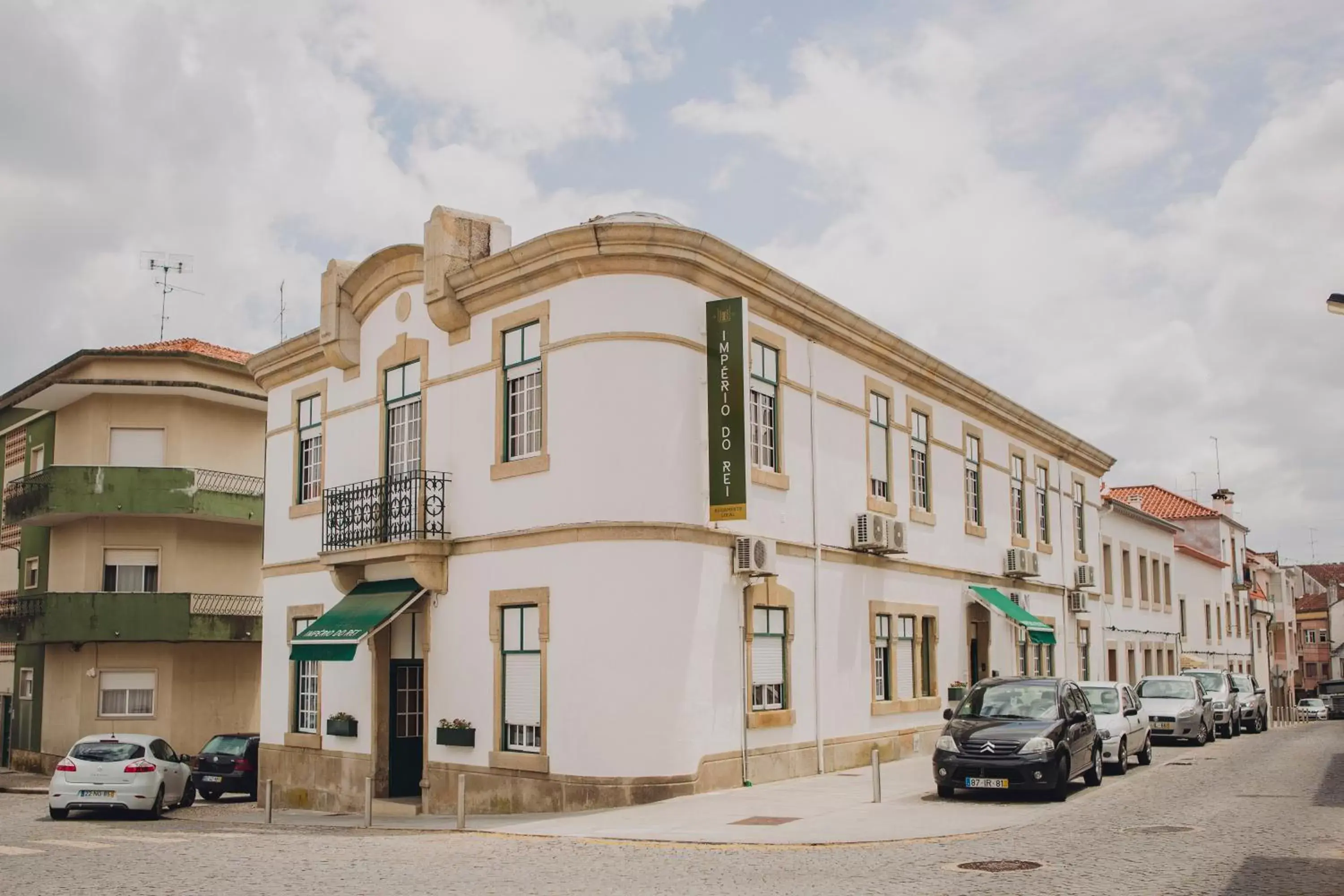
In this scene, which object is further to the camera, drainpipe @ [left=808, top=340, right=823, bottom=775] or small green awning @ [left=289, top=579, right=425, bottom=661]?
drainpipe @ [left=808, top=340, right=823, bottom=775]

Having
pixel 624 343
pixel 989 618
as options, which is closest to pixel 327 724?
pixel 624 343

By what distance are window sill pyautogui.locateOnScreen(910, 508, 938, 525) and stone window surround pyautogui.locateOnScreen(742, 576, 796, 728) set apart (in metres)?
5.58

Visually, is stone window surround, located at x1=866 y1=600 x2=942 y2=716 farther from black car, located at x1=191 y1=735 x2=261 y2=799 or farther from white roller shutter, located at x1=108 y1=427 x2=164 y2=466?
white roller shutter, located at x1=108 y1=427 x2=164 y2=466

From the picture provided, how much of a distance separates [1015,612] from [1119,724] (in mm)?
7322

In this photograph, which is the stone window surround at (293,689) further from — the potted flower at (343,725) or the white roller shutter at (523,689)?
the white roller shutter at (523,689)

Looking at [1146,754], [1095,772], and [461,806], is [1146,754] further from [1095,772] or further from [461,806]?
[461,806]

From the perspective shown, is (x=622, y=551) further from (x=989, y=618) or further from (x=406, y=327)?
(x=989, y=618)

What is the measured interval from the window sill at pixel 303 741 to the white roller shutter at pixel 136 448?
1303 cm

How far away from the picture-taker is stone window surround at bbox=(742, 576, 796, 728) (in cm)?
1895

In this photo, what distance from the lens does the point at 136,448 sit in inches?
1346

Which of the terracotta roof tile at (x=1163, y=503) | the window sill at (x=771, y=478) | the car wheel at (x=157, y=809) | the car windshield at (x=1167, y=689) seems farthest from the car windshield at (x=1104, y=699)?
the terracotta roof tile at (x=1163, y=503)

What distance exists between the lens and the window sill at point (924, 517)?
25.1m

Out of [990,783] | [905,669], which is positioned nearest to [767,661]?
[990,783]

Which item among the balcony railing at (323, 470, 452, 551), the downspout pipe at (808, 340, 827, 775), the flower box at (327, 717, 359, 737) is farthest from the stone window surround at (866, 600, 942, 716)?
the flower box at (327, 717, 359, 737)
